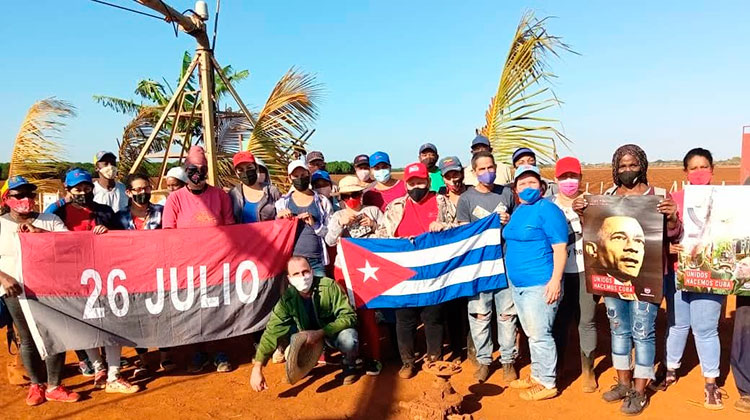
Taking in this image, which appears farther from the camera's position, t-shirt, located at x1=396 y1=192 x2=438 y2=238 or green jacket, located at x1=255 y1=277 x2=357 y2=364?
t-shirt, located at x1=396 y1=192 x2=438 y2=238

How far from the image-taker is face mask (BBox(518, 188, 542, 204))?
14.2 ft

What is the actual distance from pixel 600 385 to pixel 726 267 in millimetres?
1638

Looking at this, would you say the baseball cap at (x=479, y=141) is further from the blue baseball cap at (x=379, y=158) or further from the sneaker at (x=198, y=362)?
the sneaker at (x=198, y=362)

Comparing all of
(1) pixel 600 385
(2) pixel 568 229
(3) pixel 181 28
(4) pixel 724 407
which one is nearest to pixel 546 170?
(2) pixel 568 229

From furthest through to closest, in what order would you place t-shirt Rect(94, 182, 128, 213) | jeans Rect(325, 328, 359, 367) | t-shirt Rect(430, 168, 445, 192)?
t-shirt Rect(430, 168, 445, 192) → t-shirt Rect(94, 182, 128, 213) → jeans Rect(325, 328, 359, 367)

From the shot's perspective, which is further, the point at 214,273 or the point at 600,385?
the point at 214,273

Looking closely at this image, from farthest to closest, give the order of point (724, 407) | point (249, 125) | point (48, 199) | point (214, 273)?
point (249, 125), point (48, 199), point (214, 273), point (724, 407)

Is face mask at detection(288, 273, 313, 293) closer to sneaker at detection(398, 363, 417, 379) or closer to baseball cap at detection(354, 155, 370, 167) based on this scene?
sneaker at detection(398, 363, 417, 379)

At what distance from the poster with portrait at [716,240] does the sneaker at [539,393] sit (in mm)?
1484

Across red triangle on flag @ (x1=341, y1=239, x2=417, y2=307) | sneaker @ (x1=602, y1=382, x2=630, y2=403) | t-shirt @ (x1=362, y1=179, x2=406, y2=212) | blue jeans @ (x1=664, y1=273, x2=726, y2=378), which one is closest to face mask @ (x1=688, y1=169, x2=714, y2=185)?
blue jeans @ (x1=664, y1=273, x2=726, y2=378)

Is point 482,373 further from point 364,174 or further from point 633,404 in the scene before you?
point 364,174

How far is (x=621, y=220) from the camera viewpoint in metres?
4.11

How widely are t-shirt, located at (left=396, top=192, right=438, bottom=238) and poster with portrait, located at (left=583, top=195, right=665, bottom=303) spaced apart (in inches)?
57.8

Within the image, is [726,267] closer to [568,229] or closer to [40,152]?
[568,229]
